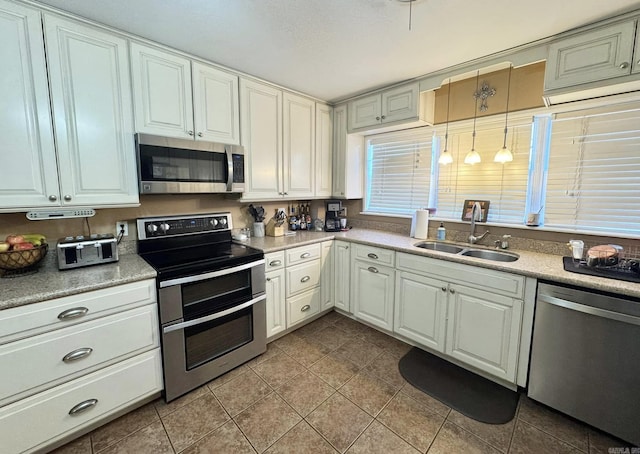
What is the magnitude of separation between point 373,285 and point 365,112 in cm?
176

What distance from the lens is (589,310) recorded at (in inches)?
58.6

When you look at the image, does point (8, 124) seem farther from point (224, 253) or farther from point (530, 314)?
point (530, 314)

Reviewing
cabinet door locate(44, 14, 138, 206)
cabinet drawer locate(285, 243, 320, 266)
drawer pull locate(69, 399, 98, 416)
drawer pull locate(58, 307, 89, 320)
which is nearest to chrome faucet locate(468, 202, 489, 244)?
cabinet drawer locate(285, 243, 320, 266)

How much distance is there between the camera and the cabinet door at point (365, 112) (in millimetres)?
2730

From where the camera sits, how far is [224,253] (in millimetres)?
2092

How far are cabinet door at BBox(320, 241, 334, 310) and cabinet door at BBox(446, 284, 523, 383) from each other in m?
1.19

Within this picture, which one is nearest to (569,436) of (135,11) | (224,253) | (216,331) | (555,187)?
(555,187)

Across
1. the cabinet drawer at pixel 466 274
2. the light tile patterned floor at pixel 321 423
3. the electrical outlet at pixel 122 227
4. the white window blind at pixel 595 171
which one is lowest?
the light tile patterned floor at pixel 321 423

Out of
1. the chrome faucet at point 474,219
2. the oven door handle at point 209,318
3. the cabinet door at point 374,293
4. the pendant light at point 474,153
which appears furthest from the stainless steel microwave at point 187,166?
the chrome faucet at point 474,219

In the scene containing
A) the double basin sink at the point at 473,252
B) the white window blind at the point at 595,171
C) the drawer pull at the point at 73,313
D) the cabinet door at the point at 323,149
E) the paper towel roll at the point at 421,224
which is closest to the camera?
the drawer pull at the point at 73,313

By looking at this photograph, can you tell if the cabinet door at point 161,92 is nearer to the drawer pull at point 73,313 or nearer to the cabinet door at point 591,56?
the drawer pull at point 73,313

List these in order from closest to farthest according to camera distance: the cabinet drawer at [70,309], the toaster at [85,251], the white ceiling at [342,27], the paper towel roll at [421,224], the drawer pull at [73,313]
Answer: the cabinet drawer at [70,309]
the drawer pull at [73,313]
the white ceiling at [342,27]
the toaster at [85,251]
the paper towel roll at [421,224]

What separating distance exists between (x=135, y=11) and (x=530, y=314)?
116 inches

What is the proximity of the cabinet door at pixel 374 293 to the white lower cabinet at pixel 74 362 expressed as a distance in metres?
1.71
